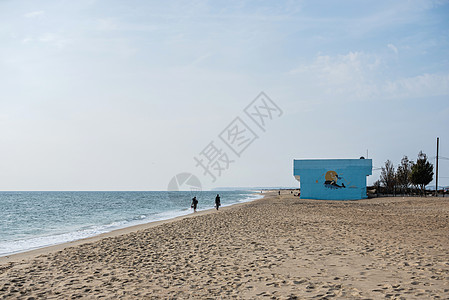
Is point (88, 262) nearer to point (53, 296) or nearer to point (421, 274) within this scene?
point (53, 296)

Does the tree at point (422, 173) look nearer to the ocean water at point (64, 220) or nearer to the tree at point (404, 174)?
the tree at point (404, 174)

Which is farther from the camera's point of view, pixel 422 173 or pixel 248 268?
pixel 422 173

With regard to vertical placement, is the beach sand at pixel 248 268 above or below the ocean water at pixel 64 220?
above

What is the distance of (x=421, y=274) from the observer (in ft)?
21.0

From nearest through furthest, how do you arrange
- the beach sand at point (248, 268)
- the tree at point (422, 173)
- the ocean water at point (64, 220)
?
1. the beach sand at point (248, 268)
2. the ocean water at point (64, 220)
3. the tree at point (422, 173)

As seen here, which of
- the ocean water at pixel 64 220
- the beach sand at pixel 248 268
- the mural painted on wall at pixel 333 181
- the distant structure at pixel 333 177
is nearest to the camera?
the beach sand at pixel 248 268

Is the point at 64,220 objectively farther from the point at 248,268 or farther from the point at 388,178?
the point at 388,178

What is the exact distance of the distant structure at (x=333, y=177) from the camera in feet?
132

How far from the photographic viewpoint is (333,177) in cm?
4131

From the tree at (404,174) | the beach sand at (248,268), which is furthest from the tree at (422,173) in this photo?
the beach sand at (248,268)

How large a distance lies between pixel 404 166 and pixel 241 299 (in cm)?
6097

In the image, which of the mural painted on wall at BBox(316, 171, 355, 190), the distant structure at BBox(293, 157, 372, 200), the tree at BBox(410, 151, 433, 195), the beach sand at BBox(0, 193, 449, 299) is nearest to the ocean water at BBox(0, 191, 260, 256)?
the beach sand at BBox(0, 193, 449, 299)

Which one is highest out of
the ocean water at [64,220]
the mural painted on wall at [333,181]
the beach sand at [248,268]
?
the mural painted on wall at [333,181]

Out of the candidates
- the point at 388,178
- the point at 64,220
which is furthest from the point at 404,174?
the point at 64,220
